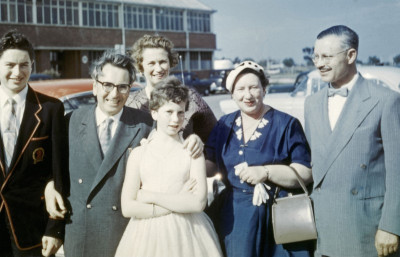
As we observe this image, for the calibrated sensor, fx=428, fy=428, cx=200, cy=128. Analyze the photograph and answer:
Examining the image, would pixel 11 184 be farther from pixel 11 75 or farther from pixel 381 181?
pixel 381 181

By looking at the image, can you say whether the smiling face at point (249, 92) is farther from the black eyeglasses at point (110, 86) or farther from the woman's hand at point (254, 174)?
the black eyeglasses at point (110, 86)

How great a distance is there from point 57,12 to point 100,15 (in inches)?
140

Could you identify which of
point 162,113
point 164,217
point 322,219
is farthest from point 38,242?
point 322,219

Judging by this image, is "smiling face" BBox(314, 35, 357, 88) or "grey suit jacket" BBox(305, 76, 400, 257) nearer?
"grey suit jacket" BBox(305, 76, 400, 257)

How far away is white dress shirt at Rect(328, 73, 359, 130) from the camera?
2.66 m

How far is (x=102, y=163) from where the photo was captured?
8.79 feet

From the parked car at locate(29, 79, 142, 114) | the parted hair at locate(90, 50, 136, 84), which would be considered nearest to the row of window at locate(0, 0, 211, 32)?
the parked car at locate(29, 79, 142, 114)

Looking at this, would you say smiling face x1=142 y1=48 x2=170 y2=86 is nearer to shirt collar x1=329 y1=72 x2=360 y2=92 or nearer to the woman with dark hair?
the woman with dark hair

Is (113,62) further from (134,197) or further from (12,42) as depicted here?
(134,197)

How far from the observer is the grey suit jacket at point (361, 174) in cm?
244

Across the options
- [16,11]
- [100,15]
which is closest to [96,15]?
[100,15]

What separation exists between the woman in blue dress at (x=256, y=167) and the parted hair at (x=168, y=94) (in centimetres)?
40

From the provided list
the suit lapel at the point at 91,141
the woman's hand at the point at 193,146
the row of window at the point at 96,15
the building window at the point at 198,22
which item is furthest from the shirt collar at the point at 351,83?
the building window at the point at 198,22

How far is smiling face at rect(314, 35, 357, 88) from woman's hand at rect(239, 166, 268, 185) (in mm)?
705
